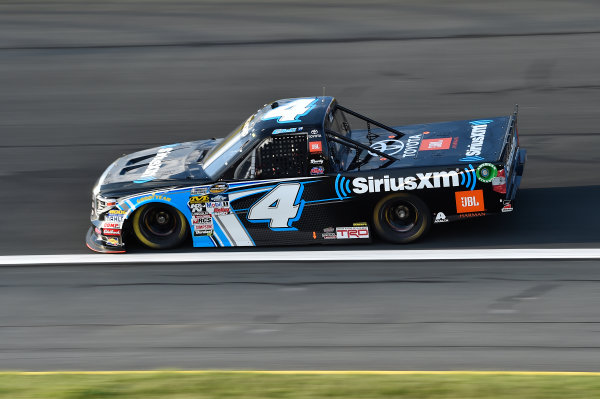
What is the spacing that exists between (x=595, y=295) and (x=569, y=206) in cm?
236

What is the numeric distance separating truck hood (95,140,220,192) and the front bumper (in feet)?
1.85

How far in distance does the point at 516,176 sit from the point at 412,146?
1.23 m

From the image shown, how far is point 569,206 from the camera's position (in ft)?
33.5

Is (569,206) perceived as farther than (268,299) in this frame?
Yes

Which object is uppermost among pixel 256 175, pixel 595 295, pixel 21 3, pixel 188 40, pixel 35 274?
pixel 21 3

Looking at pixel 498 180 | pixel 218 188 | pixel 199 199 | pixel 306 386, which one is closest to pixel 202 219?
pixel 199 199

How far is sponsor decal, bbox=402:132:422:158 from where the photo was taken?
9469 millimetres

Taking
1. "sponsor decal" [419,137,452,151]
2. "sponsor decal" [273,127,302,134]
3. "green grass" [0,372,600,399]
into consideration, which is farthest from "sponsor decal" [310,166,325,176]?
"green grass" [0,372,600,399]

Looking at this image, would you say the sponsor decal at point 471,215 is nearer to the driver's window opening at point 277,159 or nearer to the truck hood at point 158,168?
the driver's window opening at point 277,159

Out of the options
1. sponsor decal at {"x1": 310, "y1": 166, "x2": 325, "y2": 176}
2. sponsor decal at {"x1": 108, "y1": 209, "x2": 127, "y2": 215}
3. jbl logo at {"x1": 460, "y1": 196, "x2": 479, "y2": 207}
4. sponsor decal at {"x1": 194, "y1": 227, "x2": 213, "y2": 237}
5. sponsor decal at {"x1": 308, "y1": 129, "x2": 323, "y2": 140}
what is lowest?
sponsor decal at {"x1": 194, "y1": 227, "x2": 213, "y2": 237}

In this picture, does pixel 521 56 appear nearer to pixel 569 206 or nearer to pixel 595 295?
pixel 569 206

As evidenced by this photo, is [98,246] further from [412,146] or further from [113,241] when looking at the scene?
[412,146]

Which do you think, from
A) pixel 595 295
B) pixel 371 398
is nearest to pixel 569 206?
pixel 595 295

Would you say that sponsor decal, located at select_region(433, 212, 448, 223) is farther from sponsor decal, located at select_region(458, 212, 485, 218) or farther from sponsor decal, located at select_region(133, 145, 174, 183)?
sponsor decal, located at select_region(133, 145, 174, 183)
